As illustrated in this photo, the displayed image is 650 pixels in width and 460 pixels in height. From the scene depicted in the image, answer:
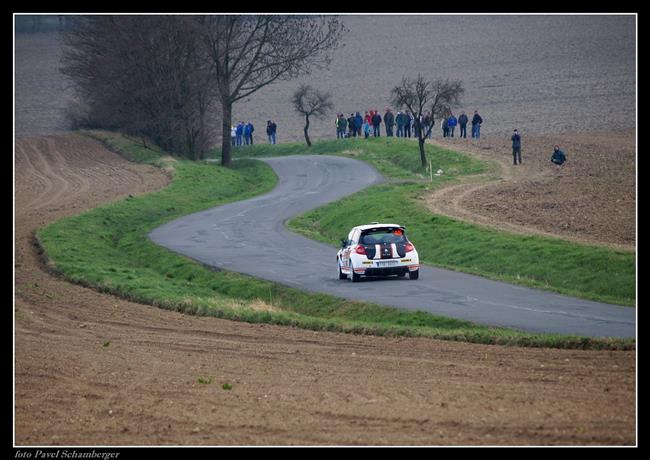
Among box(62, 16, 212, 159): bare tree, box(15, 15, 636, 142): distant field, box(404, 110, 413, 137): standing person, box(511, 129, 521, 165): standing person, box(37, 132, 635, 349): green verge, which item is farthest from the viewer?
box(15, 15, 636, 142): distant field

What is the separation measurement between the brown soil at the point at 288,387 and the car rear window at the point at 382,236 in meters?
6.55

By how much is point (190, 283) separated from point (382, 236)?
6114 millimetres

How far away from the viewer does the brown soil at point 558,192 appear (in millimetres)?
34719

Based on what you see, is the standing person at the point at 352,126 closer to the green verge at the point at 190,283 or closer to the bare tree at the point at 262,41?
the bare tree at the point at 262,41

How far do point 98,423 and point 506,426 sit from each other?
5.43 metres

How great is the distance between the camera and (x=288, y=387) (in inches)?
621

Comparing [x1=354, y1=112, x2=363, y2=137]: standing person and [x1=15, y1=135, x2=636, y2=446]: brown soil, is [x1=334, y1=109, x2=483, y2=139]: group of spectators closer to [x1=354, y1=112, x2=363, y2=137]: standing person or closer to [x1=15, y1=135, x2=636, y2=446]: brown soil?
[x1=354, y1=112, x2=363, y2=137]: standing person

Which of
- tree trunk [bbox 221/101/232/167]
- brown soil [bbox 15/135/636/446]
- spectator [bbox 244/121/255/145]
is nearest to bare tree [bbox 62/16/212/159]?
tree trunk [bbox 221/101/232/167]

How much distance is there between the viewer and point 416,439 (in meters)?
12.3

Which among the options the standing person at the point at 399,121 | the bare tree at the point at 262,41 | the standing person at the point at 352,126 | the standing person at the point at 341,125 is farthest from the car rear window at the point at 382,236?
the standing person at the point at 352,126

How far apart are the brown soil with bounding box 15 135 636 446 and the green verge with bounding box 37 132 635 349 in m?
0.72

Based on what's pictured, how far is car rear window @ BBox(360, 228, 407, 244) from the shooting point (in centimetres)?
2869

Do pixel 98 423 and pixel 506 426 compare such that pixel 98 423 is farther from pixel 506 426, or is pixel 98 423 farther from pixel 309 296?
pixel 309 296
